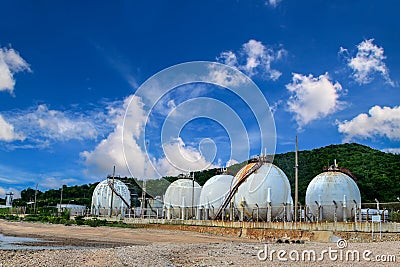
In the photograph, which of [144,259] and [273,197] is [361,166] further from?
[144,259]

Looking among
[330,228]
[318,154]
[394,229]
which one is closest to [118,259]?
[330,228]

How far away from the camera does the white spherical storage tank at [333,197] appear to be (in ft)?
114

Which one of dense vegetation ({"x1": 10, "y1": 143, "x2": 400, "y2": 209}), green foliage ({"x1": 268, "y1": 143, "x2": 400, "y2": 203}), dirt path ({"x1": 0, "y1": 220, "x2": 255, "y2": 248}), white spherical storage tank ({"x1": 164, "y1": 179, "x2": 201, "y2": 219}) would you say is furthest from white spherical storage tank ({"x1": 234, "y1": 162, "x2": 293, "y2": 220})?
white spherical storage tank ({"x1": 164, "y1": 179, "x2": 201, "y2": 219})

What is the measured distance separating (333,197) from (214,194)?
17.6m

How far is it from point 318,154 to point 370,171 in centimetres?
1751

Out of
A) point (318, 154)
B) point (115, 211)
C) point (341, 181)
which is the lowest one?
point (115, 211)

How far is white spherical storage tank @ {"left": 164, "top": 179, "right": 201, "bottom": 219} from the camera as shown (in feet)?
180

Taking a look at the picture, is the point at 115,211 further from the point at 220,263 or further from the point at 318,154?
the point at 220,263

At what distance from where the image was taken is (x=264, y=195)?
127 feet

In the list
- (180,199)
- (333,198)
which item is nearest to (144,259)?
(333,198)

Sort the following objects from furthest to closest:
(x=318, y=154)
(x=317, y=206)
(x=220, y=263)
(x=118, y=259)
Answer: (x=318, y=154), (x=317, y=206), (x=118, y=259), (x=220, y=263)

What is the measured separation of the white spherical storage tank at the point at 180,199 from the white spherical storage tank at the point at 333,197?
824 inches

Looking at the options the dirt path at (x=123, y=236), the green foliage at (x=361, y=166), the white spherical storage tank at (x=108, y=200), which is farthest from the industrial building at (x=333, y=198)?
the white spherical storage tank at (x=108, y=200)

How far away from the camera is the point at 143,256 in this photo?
17047mm
